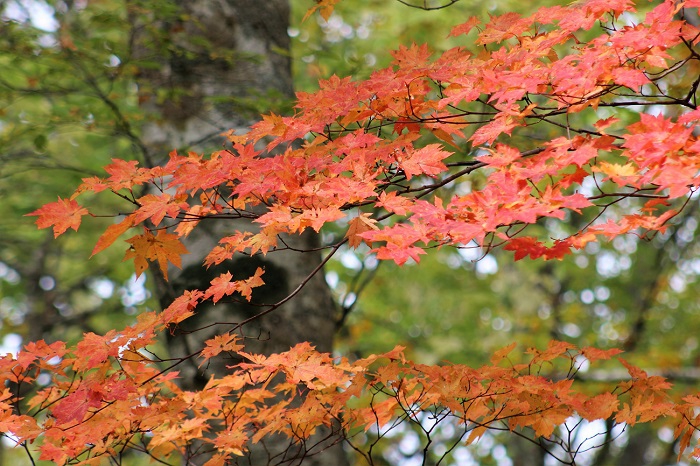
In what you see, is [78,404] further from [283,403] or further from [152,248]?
[283,403]

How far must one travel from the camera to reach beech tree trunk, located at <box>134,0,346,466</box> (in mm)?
3076

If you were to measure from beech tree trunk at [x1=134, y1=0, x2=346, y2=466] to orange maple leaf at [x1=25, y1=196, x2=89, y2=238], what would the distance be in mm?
1063

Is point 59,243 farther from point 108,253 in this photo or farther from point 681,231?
point 681,231

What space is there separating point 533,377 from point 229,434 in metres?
1.05

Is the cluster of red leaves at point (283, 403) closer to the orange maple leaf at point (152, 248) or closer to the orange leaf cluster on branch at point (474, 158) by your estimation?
the orange maple leaf at point (152, 248)

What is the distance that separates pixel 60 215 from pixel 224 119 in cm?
170

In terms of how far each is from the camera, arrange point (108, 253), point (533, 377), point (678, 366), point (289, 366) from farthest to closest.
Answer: point (678, 366) < point (108, 253) < point (533, 377) < point (289, 366)

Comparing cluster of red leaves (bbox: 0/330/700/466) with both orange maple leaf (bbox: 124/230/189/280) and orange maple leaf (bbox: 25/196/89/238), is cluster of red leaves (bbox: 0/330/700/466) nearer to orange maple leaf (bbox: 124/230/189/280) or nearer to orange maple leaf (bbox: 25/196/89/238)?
orange maple leaf (bbox: 124/230/189/280)

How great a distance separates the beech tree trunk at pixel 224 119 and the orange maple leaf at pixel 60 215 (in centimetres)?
106

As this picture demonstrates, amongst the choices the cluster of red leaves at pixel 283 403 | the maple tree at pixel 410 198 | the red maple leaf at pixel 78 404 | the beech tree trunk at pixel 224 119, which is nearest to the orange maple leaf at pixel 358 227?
the maple tree at pixel 410 198

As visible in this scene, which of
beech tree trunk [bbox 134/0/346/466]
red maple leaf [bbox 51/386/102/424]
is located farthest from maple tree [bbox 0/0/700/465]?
beech tree trunk [bbox 134/0/346/466]

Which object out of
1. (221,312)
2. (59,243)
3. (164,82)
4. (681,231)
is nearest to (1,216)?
(59,243)

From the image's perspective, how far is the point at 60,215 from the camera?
6.32 feet

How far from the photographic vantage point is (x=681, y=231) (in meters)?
7.68
